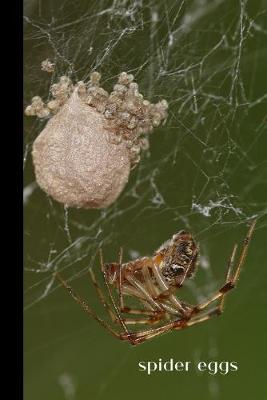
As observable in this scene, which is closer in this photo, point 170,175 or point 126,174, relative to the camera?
point 126,174

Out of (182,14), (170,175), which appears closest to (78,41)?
(182,14)

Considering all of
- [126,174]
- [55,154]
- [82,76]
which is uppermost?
[82,76]

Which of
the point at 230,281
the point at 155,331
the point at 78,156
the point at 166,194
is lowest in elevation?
the point at 155,331

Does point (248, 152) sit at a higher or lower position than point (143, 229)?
higher

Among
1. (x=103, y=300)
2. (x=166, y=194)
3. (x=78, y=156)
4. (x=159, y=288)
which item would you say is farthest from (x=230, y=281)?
(x=78, y=156)

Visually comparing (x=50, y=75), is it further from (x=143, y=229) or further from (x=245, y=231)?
(x=245, y=231)

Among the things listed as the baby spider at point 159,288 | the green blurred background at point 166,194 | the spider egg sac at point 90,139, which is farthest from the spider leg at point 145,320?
the spider egg sac at point 90,139

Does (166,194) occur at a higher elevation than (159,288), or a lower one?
higher

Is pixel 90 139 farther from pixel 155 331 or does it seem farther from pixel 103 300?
pixel 155 331
